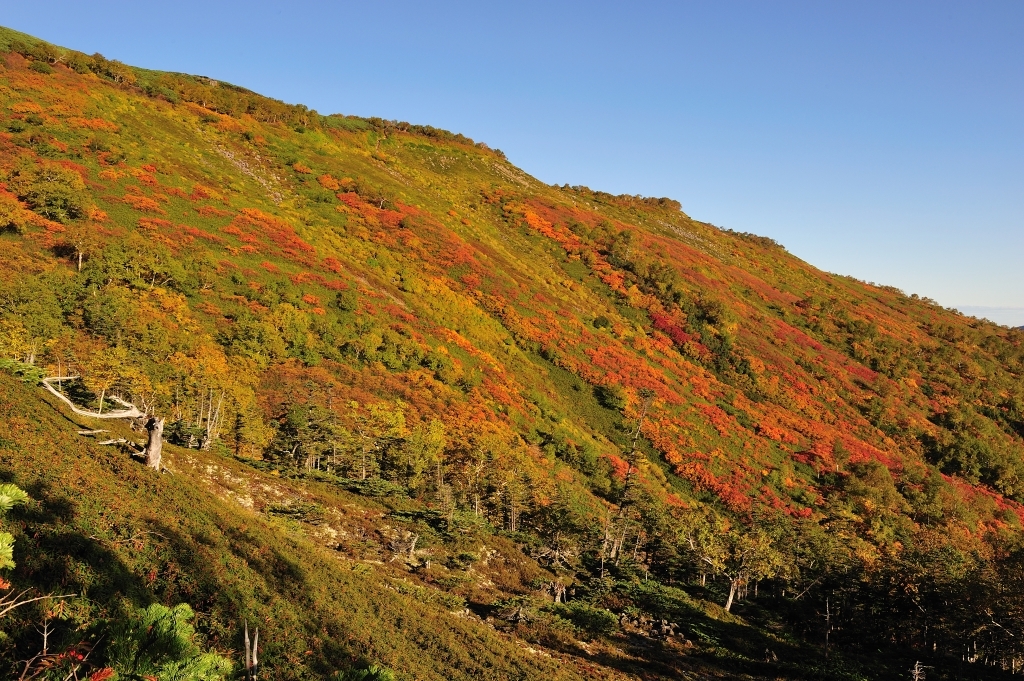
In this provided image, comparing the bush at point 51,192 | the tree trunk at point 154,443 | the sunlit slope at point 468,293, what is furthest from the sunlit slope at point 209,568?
the bush at point 51,192

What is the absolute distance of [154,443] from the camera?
51.4 feet

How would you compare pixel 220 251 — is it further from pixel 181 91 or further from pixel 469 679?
pixel 181 91

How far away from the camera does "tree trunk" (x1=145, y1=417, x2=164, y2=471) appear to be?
50.6 feet

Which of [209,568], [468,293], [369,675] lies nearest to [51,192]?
[468,293]

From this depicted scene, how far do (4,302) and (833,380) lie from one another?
79.4 m

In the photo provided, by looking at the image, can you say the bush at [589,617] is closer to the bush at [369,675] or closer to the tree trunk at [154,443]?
the tree trunk at [154,443]

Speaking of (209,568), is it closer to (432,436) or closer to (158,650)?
(158,650)

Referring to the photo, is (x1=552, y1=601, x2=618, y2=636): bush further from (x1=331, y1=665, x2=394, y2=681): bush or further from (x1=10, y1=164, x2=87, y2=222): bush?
(x1=10, y1=164, x2=87, y2=222): bush

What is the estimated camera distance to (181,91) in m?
79.5

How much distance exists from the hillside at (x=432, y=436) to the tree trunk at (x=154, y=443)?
0.97 metres

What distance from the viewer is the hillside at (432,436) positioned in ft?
46.5

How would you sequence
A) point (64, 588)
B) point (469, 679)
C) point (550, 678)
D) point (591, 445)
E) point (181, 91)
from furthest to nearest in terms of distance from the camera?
point (181, 91)
point (591, 445)
point (550, 678)
point (469, 679)
point (64, 588)

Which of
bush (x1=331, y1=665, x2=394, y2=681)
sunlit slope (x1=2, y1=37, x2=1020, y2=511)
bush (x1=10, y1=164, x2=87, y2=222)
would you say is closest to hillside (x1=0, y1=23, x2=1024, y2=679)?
bush (x1=10, y1=164, x2=87, y2=222)

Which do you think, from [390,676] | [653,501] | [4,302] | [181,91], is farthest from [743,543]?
[181,91]
